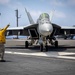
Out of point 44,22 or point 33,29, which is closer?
point 44,22

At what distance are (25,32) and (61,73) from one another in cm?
1790

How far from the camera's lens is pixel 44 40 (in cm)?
2086

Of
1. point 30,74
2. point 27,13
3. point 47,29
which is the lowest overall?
point 30,74

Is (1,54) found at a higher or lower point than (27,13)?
lower

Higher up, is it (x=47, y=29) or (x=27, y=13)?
(x=27, y=13)

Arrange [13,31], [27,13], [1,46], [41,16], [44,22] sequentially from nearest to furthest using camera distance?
[1,46] < [44,22] < [41,16] < [13,31] < [27,13]

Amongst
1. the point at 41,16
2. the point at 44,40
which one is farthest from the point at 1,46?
the point at 41,16

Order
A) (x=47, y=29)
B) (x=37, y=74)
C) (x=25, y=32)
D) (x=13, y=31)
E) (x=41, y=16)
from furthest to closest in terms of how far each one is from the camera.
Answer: (x=13, y=31), (x=25, y=32), (x=41, y=16), (x=47, y=29), (x=37, y=74)

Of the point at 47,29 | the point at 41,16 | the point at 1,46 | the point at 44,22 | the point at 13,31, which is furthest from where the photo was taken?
the point at 13,31

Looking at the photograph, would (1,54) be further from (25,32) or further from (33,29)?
(25,32)

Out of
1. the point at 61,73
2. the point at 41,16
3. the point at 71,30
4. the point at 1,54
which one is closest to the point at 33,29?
the point at 41,16

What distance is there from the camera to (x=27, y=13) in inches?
1235

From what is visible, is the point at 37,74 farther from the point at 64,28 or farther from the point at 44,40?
the point at 64,28

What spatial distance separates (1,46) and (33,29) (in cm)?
1052
